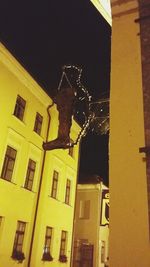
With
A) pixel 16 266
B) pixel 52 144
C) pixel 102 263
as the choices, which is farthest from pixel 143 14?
pixel 102 263

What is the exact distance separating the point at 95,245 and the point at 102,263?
2019 mm

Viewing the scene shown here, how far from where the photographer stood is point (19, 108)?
591 inches

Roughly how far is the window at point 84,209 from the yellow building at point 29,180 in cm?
687

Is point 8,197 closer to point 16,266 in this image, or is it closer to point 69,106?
point 16,266

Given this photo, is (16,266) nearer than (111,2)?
No

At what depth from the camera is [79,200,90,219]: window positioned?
25444 millimetres

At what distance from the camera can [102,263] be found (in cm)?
2506

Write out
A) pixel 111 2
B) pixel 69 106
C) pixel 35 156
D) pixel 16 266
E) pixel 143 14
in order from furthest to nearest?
pixel 35 156 → pixel 16 266 → pixel 69 106 → pixel 111 2 → pixel 143 14

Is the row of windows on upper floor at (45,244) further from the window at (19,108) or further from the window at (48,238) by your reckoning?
the window at (19,108)

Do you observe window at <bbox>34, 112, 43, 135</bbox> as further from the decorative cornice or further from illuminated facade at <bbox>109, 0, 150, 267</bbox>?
illuminated facade at <bbox>109, 0, 150, 267</bbox>

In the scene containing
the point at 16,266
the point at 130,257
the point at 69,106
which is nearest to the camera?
the point at 130,257

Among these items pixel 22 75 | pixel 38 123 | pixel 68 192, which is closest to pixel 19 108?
pixel 22 75

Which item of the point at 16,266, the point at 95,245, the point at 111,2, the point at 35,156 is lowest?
the point at 16,266

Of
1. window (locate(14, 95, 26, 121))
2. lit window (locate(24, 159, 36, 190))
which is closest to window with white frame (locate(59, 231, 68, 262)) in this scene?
lit window (locate(24, 159, 36, 190))
